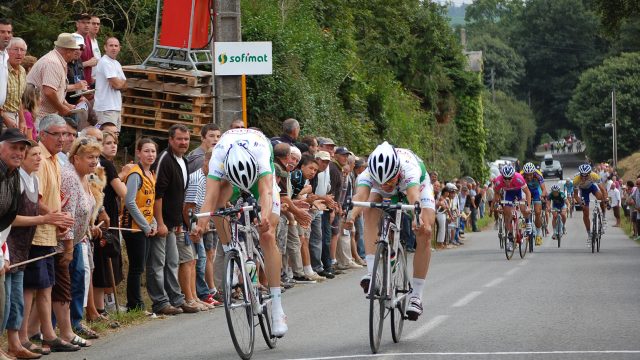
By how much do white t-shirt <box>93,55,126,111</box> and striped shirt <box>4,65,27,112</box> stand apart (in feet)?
9.73

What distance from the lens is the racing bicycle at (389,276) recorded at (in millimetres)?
10570

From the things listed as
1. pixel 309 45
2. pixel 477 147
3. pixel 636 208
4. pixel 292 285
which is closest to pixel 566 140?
pixel 477 147

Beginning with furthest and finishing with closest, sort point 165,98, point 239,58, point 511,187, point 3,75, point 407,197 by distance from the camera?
point 511,187, point 165,98, point 239,58, point 3,75, point 407,197

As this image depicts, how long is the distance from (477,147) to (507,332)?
149ft

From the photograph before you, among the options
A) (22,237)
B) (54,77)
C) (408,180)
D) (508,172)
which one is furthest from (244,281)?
(508,172)

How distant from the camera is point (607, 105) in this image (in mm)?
114375

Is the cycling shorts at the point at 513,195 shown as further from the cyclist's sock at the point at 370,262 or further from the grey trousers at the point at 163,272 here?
the cyclist's sock at the point at 370,262

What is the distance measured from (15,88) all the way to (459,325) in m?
5.98

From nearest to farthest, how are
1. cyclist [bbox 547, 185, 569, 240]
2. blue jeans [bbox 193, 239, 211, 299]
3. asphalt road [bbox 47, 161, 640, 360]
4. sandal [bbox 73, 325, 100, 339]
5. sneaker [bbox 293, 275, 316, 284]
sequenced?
asphalt road [bbox 47, 161, 640, 360] → sandal [bbox 73, 325, 100, 339] → blue jeans [bbox 193, 239, 211, 299] → sneaker [bbox 293, 275, 316, 284] → cyclist [bbox 547, 185, 569, 240]

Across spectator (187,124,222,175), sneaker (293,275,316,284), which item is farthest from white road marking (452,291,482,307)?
spectator (187,124,222,175)

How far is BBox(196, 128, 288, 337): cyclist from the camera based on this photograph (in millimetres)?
10867

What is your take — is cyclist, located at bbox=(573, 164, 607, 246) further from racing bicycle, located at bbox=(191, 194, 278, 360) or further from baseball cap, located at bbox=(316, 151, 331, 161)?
racing bicycle, located at bbox=(191, 194, 278, 360)

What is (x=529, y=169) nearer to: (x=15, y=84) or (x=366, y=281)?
(x=15, y=84)

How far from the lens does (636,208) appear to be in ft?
127
